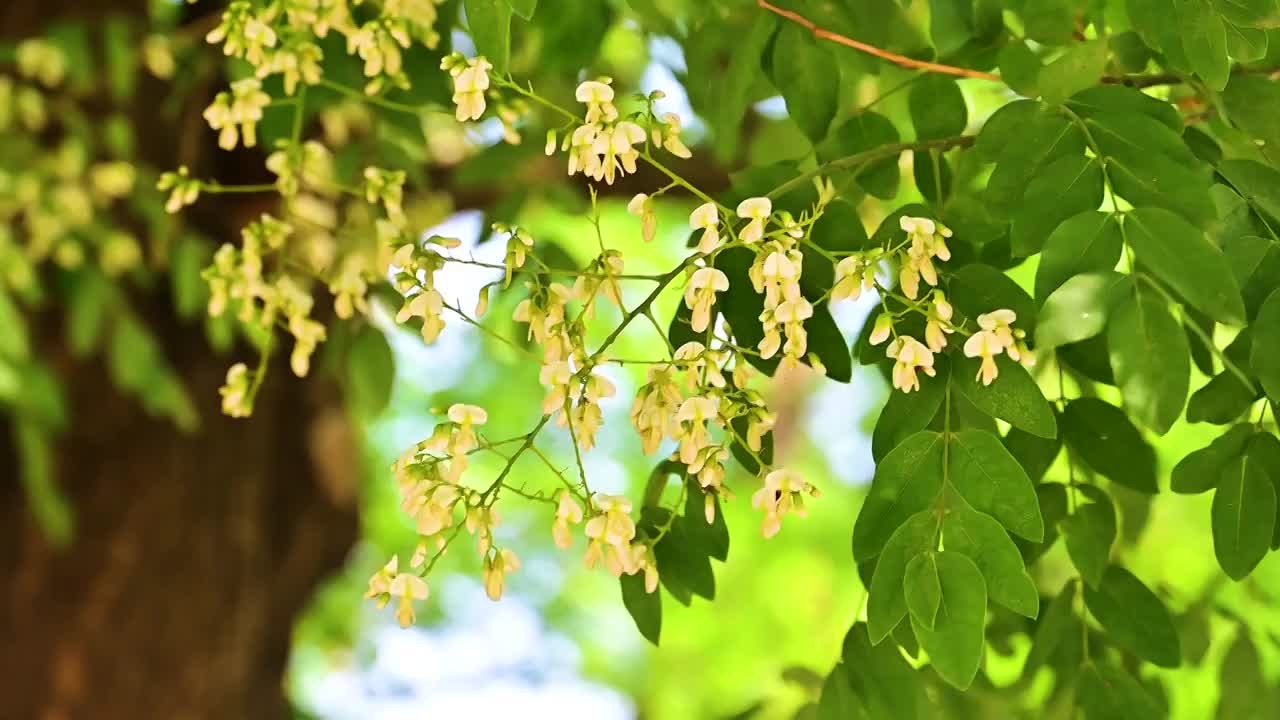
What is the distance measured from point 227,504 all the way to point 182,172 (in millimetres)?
1261

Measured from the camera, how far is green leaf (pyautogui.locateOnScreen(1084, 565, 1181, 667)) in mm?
1069

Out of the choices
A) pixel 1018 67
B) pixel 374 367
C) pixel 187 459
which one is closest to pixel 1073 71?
pixel 1018 67

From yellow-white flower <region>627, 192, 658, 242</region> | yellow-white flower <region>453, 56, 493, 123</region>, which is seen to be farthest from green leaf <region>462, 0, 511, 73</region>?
yellow-white flower <region>627, 192, 658, 242</region>

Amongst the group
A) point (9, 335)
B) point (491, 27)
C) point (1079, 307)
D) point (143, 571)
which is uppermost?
point (9, 335)

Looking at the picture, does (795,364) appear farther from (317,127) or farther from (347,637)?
(347,637)

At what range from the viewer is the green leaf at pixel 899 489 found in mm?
862

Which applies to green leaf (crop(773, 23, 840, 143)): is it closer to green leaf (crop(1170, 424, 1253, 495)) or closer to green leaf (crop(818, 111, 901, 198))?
green leaf (crop(818, 111, 901, 198))

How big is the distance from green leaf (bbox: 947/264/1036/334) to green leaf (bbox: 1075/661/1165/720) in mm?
379

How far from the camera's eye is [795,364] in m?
0.85

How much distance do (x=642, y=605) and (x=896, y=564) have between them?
7.6 inches

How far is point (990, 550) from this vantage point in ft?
2.72

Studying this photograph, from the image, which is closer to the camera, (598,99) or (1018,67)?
(598,99)

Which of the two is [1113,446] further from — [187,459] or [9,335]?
[187,459]

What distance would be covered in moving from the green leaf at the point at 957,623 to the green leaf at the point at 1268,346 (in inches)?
7.6
